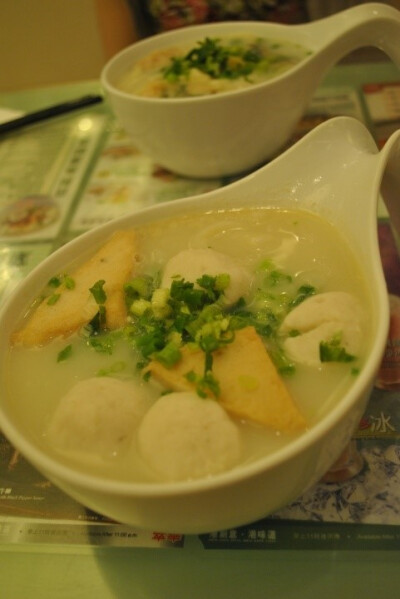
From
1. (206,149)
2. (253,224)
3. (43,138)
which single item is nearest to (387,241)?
(253,224)

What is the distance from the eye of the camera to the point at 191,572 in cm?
67

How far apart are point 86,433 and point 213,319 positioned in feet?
0.71

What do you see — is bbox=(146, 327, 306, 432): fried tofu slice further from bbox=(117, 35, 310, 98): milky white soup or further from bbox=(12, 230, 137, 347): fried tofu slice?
bbox=(117, 35, 310, 98): milky white soup

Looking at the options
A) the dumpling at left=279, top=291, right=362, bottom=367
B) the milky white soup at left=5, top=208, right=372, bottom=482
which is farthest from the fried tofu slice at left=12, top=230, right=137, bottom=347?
the dumpling at left=279, top=291, right=362, bottom=367

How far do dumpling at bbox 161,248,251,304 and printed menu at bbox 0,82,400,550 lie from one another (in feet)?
0.89

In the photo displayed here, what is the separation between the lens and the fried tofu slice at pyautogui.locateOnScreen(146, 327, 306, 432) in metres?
0.60

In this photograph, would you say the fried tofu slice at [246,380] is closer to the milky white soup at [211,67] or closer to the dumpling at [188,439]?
the dumpling at [188,439]

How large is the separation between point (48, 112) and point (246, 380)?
4.59ft

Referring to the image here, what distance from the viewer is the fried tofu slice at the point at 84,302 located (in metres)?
0.78

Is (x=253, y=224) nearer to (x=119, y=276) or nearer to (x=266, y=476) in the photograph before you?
(x=119, y=276)

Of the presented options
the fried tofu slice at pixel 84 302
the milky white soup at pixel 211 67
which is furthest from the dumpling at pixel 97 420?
the milky white soup at pixel 211 67

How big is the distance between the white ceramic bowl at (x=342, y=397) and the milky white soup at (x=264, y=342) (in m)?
0.02

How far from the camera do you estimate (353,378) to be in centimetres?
64

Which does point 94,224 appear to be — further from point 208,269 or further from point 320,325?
point 320,325
